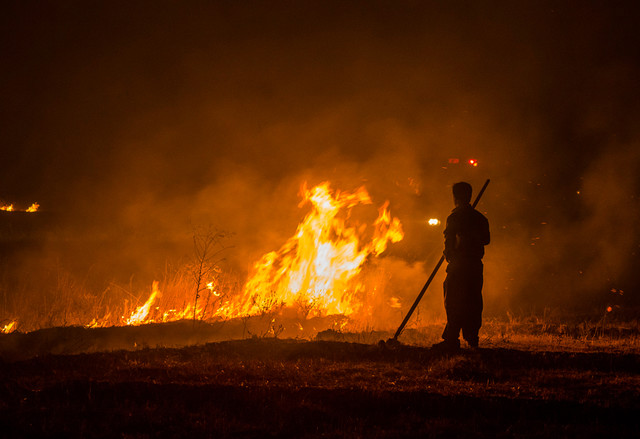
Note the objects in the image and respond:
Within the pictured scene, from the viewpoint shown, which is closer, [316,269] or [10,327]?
[10,327]

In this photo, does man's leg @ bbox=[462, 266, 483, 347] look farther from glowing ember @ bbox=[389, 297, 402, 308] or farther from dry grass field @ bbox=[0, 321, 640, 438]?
glowing ember @ bbox=[389, 297, 402, 308]

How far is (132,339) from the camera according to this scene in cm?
969

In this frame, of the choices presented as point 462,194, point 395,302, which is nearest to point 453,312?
point 462,194

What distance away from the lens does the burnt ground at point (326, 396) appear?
167 inches

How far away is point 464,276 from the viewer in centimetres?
768

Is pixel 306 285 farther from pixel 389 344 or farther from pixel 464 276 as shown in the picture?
pixel 464 276

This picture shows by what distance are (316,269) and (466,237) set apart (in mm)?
6364

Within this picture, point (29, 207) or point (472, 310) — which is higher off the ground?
point (29, 207)

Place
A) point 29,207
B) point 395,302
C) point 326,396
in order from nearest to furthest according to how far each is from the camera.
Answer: point 326,396, point 395,302, point 29,207

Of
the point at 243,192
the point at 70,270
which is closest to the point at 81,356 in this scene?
the point at 70,270

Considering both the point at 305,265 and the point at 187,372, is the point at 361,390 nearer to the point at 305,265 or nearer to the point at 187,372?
the point at 187,372

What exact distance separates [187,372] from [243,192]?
13888 millimetres

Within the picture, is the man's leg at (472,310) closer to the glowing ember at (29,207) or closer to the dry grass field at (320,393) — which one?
the dry grass field at (320,393)

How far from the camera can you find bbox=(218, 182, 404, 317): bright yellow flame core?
42.3ft
